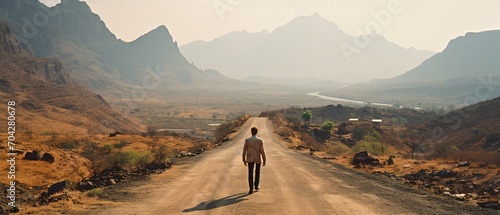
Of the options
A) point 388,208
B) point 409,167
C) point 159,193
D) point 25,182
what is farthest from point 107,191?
point 409,167

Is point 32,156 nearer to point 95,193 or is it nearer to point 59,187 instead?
point 59,187

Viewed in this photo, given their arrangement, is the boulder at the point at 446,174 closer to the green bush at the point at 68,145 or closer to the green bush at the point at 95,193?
the green bush at the point at 95,193

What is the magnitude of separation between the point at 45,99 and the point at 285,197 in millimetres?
102477

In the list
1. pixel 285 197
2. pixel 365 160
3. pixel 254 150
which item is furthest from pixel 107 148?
pixel 285 197

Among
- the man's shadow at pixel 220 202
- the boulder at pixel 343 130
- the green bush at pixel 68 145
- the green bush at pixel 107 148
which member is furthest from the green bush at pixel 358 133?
the man's shadow at pixel 220 202

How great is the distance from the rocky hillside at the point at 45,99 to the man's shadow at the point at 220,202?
69.1 m

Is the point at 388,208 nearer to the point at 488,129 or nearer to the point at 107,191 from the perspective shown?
the point at 107,191

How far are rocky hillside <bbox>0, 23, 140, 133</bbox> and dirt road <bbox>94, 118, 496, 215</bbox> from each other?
6621 cm

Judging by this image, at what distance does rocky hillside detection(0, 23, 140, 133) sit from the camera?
261 feet

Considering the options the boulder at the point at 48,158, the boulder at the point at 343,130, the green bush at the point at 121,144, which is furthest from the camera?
the boulder at the point at 343,130

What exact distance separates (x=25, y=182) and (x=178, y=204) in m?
15.6

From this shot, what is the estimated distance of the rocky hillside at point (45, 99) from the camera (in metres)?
79.4

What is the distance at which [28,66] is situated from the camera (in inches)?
4624

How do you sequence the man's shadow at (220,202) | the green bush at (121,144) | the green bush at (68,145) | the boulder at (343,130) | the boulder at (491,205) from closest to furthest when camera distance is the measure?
the man's shadow at (220,202)
the boulder at (491,205)
the green bush at (68,145)
the green bush at (121,144)
the boulder at (343,130)
